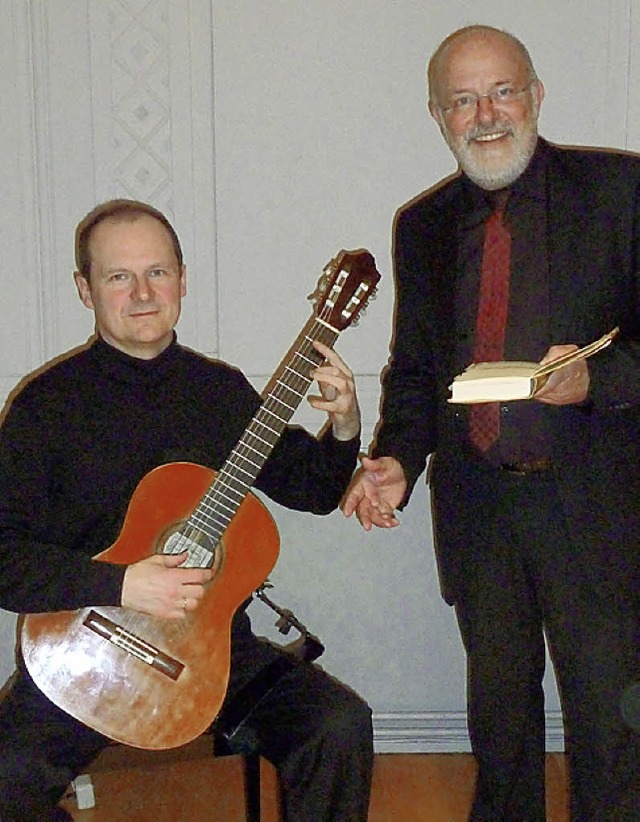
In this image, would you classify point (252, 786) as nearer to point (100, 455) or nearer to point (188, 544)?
point (188, 544)

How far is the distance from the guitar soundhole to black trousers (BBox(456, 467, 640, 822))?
0.56 m

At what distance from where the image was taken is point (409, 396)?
2143mm

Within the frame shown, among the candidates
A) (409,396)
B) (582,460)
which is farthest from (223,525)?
(582,460)

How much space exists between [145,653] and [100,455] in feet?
1.33

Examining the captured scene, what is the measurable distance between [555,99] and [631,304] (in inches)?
36.9

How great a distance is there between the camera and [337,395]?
1.92 meters

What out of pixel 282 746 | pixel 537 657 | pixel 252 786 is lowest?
pixel 252 786

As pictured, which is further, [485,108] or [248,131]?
[248,131]

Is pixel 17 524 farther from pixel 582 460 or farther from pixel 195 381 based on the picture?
pixel 582 460

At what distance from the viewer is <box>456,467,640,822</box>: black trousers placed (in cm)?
190

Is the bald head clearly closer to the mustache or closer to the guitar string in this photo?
the mustache

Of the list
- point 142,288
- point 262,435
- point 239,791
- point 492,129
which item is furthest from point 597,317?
point 239,791

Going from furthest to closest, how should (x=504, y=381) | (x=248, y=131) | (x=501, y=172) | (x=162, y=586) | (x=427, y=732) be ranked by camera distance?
(x=427, y=732) → (x=248, y=131) → (x=501, y=172) → (x=162, y=586) → (x=504, y=381)

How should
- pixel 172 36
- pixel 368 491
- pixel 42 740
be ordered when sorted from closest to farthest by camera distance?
pixel 42 740 < pixel 368 491 < pixel 172 36
